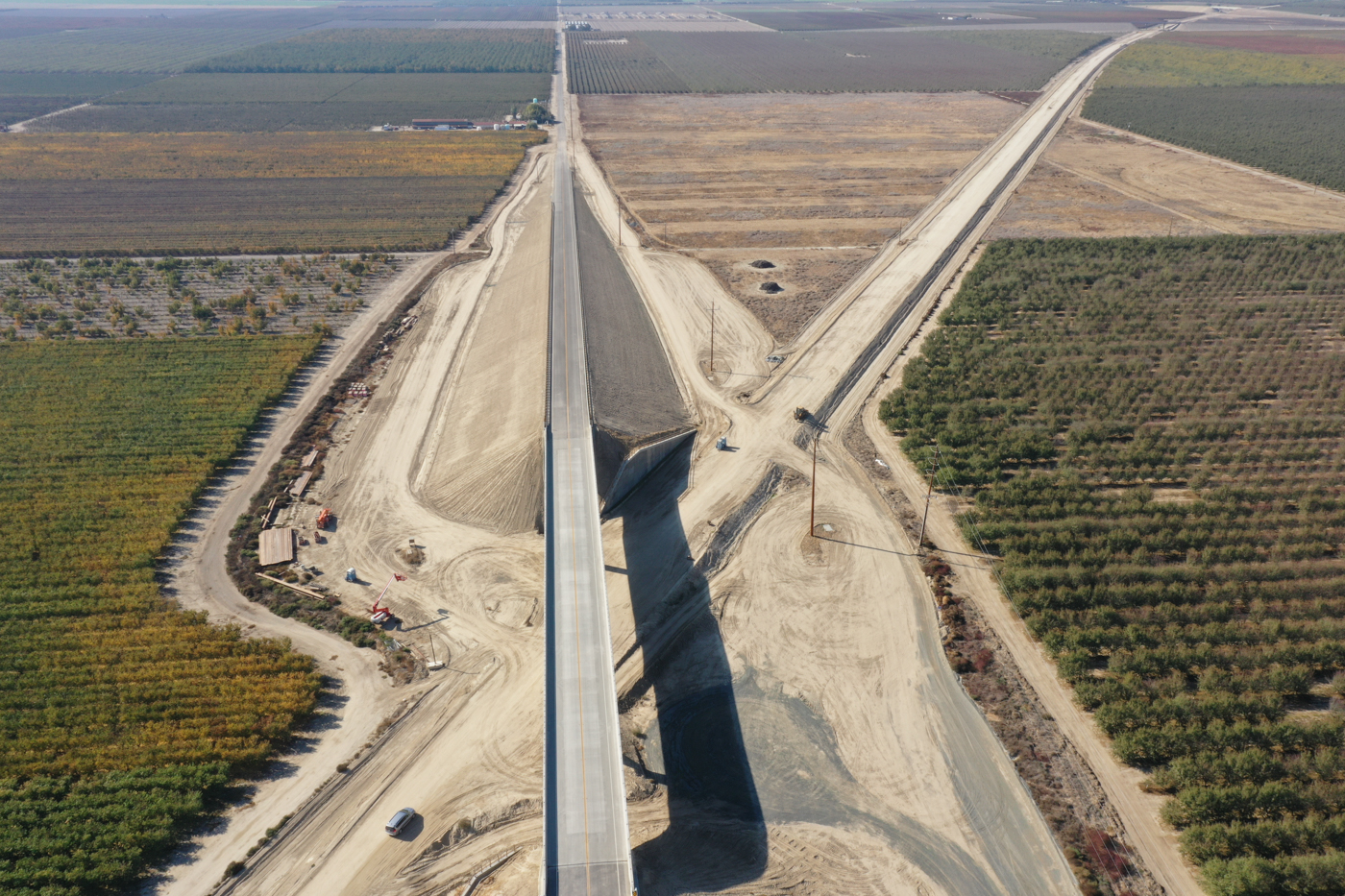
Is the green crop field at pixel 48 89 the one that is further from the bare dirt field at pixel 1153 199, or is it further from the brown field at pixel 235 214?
the bare dirt field at pixel 1153 199

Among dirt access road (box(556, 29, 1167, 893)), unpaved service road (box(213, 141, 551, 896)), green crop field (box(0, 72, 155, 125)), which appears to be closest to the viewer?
dirt access road (box(556, 29, 1167, 893))

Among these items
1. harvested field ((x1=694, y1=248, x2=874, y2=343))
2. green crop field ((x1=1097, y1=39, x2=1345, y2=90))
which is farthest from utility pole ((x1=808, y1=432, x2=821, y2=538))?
green crop field ((x1=1097, y1=39, x2=1345, y2=90))

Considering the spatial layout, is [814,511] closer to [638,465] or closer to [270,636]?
[638,465]

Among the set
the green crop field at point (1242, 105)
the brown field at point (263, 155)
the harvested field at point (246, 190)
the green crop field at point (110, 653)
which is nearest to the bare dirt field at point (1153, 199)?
the green crop field at point (1242, 105)

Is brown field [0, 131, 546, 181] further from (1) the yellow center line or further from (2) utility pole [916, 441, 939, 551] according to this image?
(2) utility pole [916, 441, 939, 551]

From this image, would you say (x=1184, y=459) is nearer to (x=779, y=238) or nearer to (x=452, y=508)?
(x=452, y=508)

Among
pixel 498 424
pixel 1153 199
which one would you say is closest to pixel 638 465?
pixel 498 424

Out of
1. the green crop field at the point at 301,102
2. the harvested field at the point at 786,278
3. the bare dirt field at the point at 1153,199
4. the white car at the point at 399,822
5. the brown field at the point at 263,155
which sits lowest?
the white car at the point at 399,822
